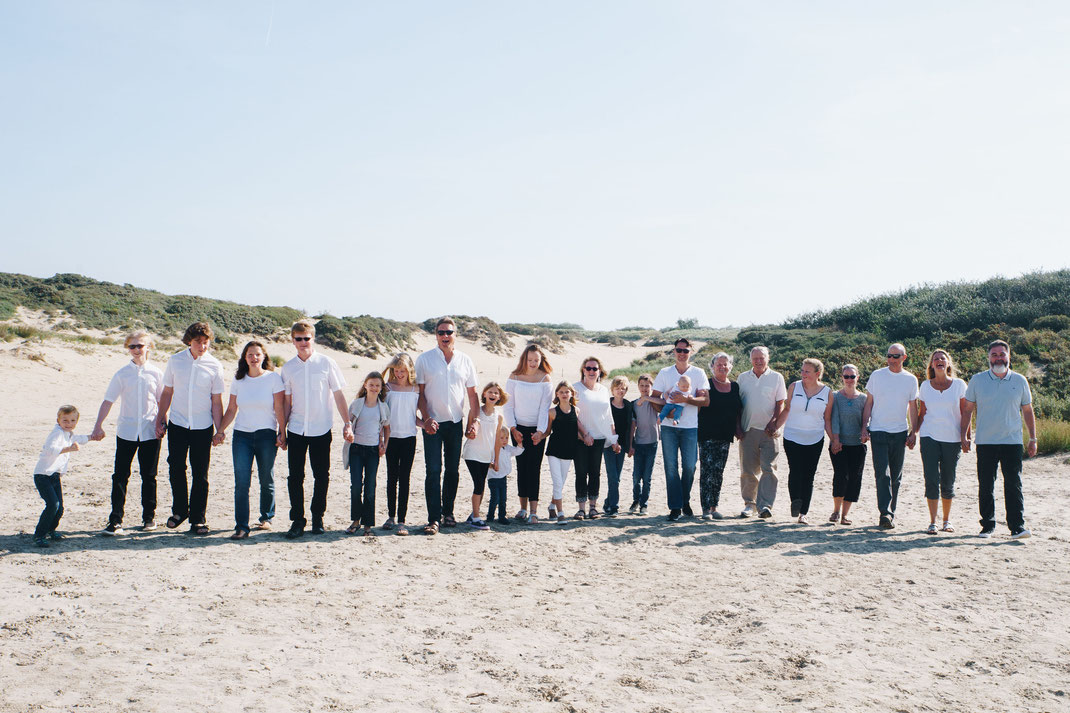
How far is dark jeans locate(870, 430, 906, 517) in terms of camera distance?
805 cm

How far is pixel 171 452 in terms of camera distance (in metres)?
7.18

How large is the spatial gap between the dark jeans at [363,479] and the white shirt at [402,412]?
0.28m

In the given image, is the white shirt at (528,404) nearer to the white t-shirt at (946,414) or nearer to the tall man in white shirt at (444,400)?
the tall man in white shirt at (444,400)

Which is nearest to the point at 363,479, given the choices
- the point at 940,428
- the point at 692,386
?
the point at 692,386

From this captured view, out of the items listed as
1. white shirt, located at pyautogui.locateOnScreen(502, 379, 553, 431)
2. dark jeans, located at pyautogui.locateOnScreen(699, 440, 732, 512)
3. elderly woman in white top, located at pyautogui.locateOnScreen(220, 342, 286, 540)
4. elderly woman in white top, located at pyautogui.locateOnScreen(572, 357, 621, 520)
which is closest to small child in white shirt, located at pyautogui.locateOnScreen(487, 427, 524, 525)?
white shirt, located at pyautogui.locateOnScreen(502, 379, 553, 431)

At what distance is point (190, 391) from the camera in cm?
707

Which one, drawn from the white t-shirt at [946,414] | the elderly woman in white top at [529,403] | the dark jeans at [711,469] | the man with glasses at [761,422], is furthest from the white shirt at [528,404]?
the white t-shirt at [946,414]

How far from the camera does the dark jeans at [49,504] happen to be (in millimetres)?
6645

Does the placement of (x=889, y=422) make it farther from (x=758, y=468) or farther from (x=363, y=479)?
(x=363, y=479)

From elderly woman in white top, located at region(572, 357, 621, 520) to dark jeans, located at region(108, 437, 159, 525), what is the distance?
4107mm

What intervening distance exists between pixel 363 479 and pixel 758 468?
4.27 m

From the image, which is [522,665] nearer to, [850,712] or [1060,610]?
[850,712]

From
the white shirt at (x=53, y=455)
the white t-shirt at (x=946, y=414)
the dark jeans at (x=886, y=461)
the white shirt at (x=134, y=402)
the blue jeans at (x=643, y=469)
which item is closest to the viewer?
the white shirt at (x=53, y=455)

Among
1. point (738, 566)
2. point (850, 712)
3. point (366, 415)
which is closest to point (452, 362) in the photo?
Answer: point (366, 415)
